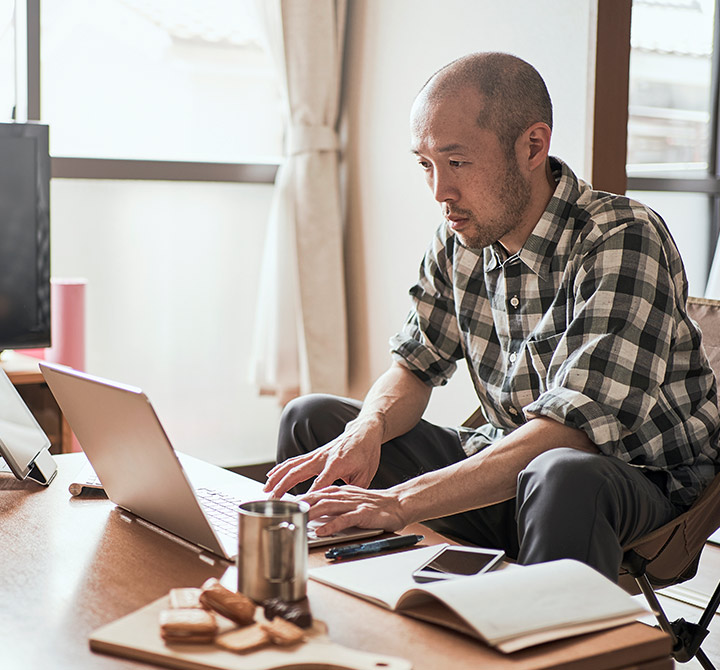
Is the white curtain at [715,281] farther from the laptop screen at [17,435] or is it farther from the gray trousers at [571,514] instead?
the laptop screen at [17,435]

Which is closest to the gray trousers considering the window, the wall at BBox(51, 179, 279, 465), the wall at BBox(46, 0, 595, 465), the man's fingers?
the man's fingers

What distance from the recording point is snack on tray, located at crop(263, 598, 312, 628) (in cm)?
83

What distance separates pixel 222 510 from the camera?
48.9 inches

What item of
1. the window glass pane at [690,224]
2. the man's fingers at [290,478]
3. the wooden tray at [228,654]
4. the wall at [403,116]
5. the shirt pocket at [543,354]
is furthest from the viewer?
the window glass pane at [690,224]

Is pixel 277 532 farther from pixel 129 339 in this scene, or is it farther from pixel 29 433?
pixel 129 339

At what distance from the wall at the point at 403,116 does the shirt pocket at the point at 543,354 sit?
2.69ft

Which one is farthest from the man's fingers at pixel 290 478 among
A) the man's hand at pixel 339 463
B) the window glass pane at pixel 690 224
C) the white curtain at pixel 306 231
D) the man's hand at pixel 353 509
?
the window glass pane at pixel 690 224

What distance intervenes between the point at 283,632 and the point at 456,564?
0.29 meters

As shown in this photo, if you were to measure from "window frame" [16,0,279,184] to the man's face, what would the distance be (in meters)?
1.54

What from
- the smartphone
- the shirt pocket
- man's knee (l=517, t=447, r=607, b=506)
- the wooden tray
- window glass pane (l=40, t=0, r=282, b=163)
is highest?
window glass pane (l=40, t=0, r=282, b=163)

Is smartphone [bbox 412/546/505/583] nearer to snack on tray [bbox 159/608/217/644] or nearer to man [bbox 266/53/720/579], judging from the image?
man [bbox 266/53/720/579]

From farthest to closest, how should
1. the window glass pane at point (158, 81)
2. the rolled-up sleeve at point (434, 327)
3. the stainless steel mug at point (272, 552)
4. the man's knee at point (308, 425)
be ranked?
the window glass pane at point (158, 81)
the rolled-up sleeve at point (434, 327)
the man's knee at point (308, 425)
the stainless steel mug at point (272, 552)

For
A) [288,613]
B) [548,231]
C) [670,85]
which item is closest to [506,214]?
[548,231]

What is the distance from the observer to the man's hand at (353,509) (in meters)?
1.15
